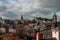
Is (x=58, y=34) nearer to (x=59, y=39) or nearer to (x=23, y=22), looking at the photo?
(x=59, y=39)

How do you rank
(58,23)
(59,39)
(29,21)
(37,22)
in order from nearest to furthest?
(59,39), (58,23), (29,21), (37,22)

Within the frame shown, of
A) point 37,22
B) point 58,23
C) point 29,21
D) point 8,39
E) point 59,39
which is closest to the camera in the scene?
point 59,39

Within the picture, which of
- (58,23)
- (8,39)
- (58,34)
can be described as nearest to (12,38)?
(8,39)

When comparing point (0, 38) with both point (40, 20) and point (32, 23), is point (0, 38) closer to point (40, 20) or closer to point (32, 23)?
point (32, 23)

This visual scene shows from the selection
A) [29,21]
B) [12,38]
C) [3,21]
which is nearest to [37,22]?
[29,21]

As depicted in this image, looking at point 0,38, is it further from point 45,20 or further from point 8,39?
point 45,20

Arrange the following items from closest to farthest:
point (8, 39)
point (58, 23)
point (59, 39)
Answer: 1. point (59, 39)
2. point (8, 39)
3. point (58, 23)

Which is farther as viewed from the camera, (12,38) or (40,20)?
(40,20)

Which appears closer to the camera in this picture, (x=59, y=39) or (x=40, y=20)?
(x=59, y=39)

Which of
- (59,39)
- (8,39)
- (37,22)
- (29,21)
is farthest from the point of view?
(37,22)
